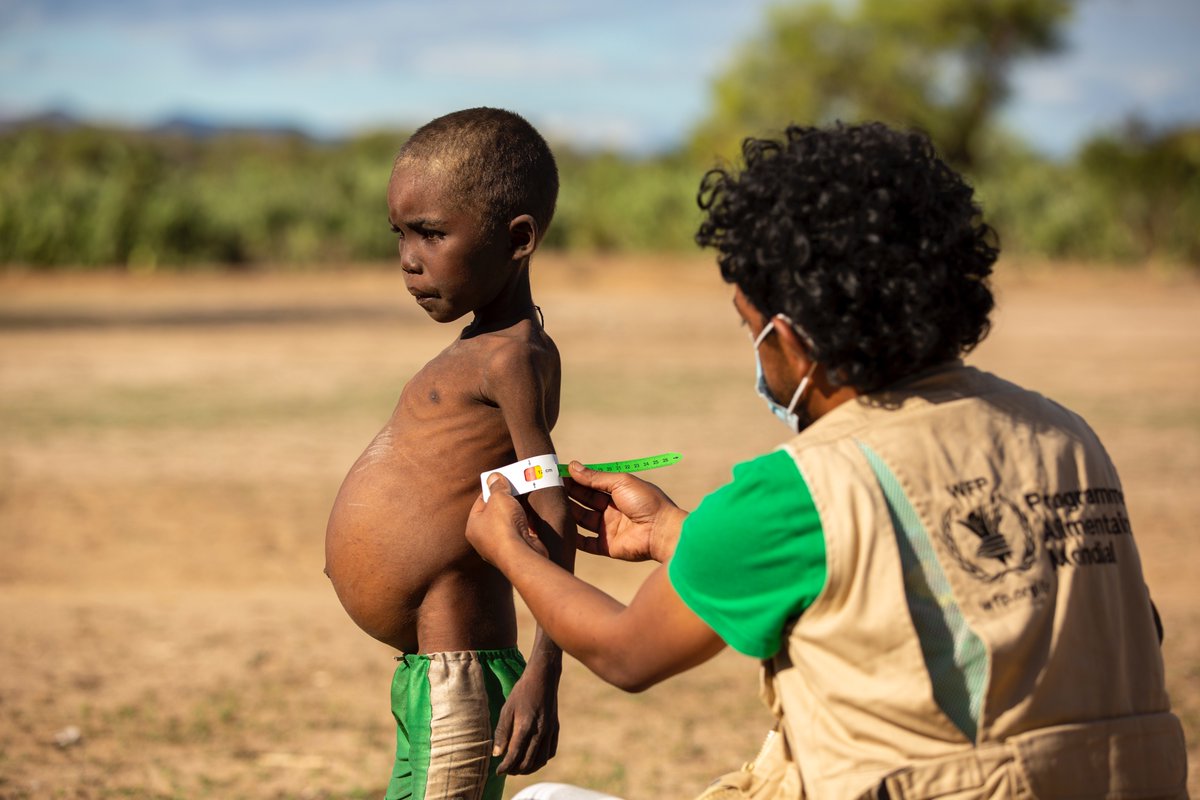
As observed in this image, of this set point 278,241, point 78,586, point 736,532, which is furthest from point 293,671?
point 278,241

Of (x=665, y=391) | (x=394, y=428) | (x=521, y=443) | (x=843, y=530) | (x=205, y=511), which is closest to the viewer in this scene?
(x=843, y=530)

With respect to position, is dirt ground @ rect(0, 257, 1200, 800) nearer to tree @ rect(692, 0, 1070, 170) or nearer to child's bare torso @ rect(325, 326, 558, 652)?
child's bare torso @ rect(325, 326, 558, 652)

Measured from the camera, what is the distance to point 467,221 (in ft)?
9.07

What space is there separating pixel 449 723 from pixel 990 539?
1246mm

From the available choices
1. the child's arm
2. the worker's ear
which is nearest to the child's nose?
the child's arm

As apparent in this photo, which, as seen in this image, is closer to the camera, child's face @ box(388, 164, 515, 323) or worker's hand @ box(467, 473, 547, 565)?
worker's hand @ box(467, 473, 547, 565)

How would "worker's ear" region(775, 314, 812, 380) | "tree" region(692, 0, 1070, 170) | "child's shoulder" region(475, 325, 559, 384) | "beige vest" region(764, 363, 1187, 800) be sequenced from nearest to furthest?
"beige vest" region(764, 363, 1187, 800) → "worker's ear" region(775, 314, 812, 380) → "child's shoulder" region(475, 325, 559, 384) → "tree" region(692, 0, 1070, 170)

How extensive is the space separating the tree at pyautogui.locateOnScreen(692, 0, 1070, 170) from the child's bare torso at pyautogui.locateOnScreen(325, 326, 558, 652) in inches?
1515

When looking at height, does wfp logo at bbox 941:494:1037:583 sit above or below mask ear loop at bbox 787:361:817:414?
below

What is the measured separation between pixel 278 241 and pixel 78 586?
2444cm

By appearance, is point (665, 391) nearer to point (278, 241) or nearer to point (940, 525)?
point (940, 525)

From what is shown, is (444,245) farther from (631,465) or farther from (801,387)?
(801,387)

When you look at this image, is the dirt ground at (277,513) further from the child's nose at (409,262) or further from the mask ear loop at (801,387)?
the mask ear loop at (801,387)

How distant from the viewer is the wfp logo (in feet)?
6.29
